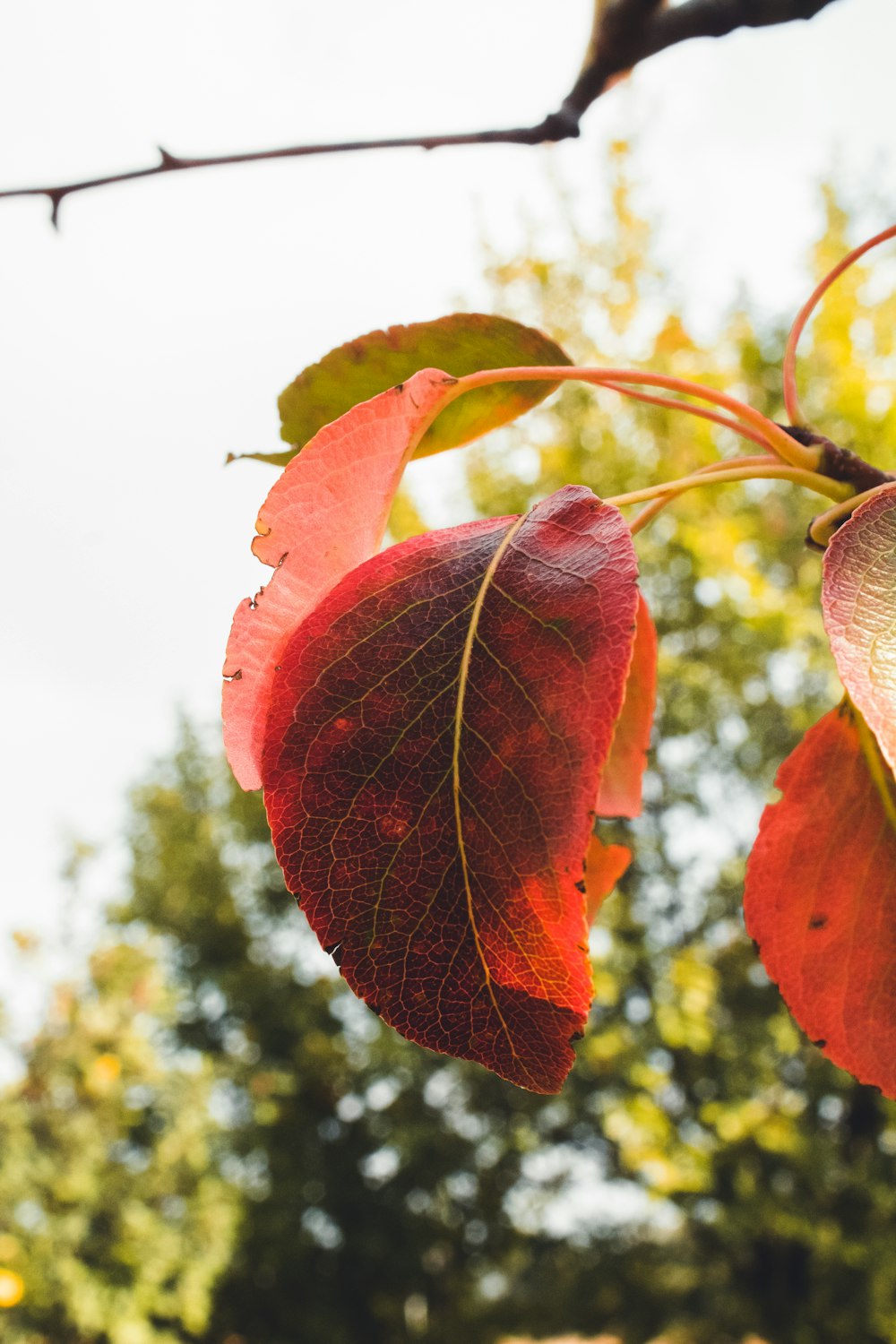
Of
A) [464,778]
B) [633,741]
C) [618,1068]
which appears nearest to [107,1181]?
[618,1068]

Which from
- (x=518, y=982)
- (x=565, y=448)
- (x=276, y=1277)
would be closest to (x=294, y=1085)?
(x=276, y=1277)

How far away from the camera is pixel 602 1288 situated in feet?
23.6

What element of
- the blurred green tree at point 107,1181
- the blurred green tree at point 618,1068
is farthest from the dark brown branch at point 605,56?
the blurred green tree at point 107,1181

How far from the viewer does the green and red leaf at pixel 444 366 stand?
36cm

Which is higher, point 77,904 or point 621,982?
point 77,904

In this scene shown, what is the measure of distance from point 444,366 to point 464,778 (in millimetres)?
191

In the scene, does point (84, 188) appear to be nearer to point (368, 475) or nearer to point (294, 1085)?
point (368, 475)

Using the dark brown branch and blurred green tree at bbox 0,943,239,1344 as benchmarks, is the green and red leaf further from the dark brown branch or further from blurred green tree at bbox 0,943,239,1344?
blurred green tree at bbox 0,943,239,1344

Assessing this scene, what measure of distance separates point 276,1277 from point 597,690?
23.1 feet

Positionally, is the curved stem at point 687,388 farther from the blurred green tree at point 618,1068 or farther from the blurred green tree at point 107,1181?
the blurred green tree at point 107,1181

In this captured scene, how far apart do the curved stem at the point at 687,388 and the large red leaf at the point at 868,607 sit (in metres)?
0.06

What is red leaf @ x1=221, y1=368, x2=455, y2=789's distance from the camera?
0.29m

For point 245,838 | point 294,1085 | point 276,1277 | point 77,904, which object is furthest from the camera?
point 245,838

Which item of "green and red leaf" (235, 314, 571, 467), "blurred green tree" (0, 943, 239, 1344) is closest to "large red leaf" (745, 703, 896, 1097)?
"green and red leaf" (235, 314, 571, 467)
